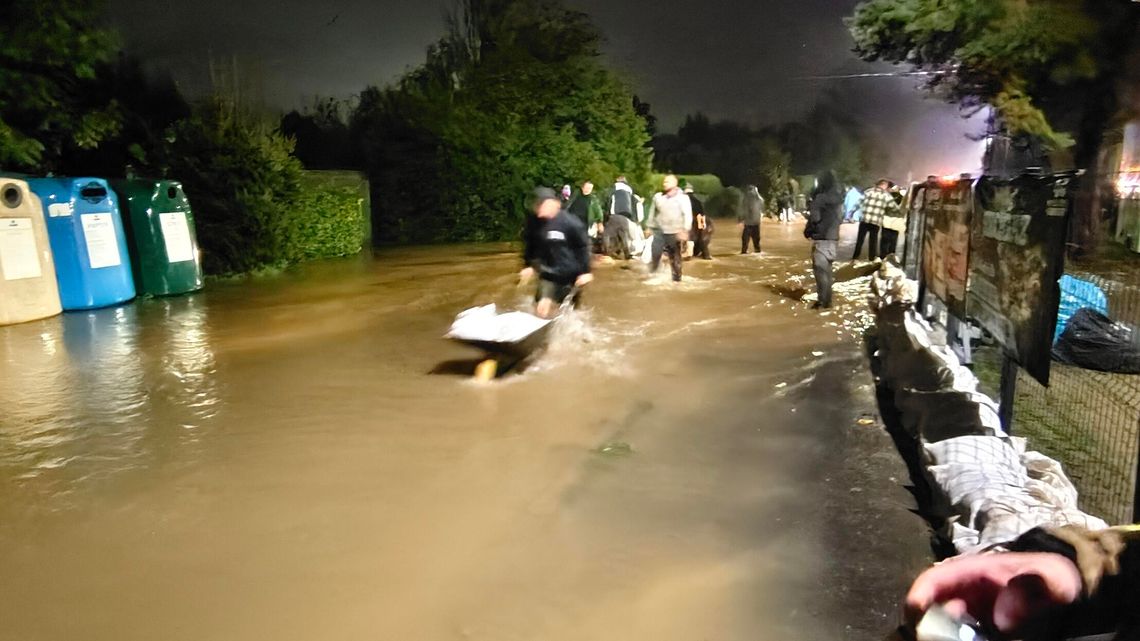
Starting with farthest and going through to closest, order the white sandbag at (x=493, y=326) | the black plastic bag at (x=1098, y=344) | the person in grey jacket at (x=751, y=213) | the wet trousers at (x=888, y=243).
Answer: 1. the person in grey jacket at (x=751, y=213)
2. the wet trousers at (x=888, y=243)
3. the white sandbag at (x=493, y=326)
4. the black plastic bag at (x=1098, y=344)

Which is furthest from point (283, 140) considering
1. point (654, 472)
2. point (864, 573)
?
point (864, 573)

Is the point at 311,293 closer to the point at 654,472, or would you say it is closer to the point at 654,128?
the point at 654,472

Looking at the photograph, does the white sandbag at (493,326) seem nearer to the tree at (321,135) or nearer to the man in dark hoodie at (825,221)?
the man in dark hoodie at (825,221)

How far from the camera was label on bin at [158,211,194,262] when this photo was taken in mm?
11641

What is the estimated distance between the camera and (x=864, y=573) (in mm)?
3617

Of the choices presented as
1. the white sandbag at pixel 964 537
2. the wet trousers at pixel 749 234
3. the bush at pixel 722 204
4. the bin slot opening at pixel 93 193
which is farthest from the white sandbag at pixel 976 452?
the bush at pixel 722 204

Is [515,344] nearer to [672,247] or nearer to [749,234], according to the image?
[672,247]

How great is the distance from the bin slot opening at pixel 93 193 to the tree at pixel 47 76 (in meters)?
1.64

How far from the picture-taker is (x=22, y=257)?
376 inches

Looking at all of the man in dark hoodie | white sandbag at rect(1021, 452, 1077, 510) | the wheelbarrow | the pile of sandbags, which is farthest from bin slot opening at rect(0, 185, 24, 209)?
white sandbag at rect(1021, 452, 1077, 510)

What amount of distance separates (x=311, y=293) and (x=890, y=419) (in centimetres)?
939

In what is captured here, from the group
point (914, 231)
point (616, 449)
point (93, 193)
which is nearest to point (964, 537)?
point (616, 449)

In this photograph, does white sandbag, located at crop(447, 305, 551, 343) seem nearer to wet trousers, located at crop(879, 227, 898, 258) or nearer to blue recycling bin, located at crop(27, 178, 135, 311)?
blue recycling bin, located at crop(27, 178, 135, 311)

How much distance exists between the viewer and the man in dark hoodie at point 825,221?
1005cm
